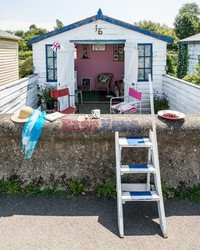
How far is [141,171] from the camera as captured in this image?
4.73 m

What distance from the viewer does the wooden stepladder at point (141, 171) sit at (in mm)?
4473

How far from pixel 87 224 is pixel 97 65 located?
13.1m

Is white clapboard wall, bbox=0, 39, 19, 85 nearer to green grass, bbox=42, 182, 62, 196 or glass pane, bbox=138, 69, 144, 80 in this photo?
glass pane, bbox=138, 69, 144, 80

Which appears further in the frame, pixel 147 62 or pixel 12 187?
pixel 147 62

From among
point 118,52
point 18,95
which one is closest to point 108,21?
point 18,95

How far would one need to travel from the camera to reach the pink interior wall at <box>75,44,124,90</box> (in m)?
16.7

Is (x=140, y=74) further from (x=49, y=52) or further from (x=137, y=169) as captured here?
(x=137, y=169)

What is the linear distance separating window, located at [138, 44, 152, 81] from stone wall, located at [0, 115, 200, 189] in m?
6.17

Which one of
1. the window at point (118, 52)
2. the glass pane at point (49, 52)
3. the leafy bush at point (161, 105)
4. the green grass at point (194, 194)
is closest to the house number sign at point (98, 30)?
the glass pane at point (49, 52)

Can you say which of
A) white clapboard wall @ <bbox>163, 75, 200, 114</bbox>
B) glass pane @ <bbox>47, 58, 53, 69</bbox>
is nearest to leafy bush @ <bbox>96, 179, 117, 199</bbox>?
white clapboard wall @ <bbox>163, 75, 200, 114</bbox>

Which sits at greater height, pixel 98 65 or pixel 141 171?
pixel 98 65

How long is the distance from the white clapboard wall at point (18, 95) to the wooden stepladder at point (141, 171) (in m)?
4.22

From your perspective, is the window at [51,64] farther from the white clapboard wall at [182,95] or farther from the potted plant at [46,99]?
the white clapboard wall at [182,95]

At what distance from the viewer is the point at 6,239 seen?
13.8 feet
